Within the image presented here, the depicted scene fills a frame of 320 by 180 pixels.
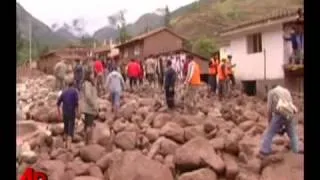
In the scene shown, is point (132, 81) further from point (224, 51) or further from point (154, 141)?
point (224, 51)

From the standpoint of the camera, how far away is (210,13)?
360cm

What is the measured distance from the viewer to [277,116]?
131 inches

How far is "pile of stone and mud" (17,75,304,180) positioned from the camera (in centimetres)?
323

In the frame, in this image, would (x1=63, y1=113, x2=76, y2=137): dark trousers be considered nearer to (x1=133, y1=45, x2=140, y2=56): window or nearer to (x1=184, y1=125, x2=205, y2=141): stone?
(x1=133, y1=45, x2=140, y2=56): window

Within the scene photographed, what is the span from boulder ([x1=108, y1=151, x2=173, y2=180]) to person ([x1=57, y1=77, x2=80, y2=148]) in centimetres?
35

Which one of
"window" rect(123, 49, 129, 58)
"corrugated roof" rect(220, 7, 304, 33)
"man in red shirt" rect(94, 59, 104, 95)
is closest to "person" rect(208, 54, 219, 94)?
"corrugated roof" rect(220, 7, 304, 33)

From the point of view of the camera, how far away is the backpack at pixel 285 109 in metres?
3.30

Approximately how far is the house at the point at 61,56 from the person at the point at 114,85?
0.22 m

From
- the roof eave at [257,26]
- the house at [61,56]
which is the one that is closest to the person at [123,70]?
the house at [61,56]

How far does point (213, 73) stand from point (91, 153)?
3.04 feet

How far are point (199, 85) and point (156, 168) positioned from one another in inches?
23.8

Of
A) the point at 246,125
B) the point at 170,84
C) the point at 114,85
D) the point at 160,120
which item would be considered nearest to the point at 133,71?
the point at 114,85
